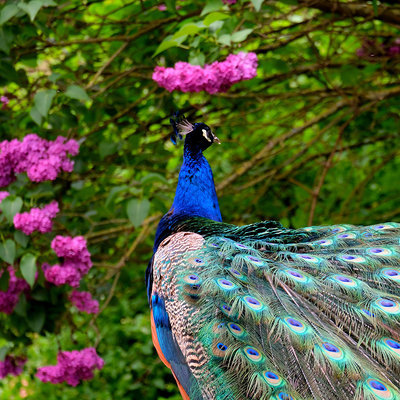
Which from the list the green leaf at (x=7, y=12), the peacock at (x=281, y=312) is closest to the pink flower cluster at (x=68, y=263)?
the peacock at (x=281, y=312)


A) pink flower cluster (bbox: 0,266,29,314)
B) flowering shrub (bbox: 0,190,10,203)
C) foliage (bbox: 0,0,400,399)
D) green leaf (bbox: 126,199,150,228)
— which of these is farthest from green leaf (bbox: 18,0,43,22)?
pink flower cluster (bbox: 0,266,29,314)

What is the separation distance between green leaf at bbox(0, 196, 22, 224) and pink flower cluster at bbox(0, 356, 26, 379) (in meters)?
0.90

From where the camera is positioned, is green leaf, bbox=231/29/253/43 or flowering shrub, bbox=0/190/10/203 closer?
green leaf, bbox=231/29/253/43

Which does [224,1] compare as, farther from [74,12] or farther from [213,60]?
[74,12]

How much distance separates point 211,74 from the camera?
2295 mm

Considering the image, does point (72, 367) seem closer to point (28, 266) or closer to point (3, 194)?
point (28, 266)

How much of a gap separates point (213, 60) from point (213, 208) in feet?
1.78

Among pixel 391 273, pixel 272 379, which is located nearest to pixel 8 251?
pixel 272 379

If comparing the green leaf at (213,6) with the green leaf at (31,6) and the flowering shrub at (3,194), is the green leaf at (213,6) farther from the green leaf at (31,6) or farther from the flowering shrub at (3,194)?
the flowering shrub at (3,194)

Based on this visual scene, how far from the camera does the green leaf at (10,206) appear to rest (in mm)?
2438

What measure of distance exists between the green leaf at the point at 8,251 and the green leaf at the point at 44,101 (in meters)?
0.50

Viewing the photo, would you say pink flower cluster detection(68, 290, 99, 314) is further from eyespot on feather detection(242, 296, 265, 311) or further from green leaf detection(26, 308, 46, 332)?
eyespot on feather detection(242, 296, 265, 311)

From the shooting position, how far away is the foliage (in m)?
2.60

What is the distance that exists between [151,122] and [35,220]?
91cm
